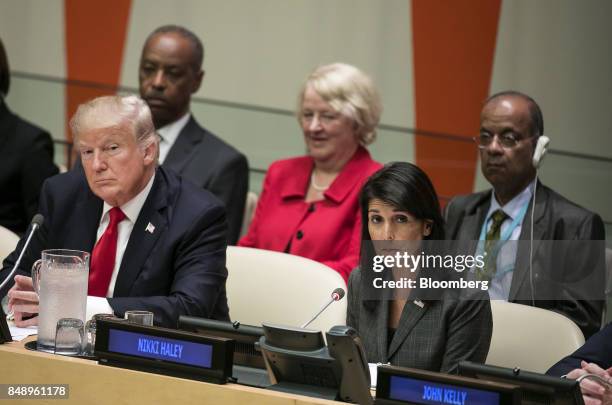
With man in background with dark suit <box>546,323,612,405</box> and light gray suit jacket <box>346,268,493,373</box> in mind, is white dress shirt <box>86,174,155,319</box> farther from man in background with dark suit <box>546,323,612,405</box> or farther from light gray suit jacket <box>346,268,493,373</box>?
man in background with dark suit <box>546,323,612,405</box>

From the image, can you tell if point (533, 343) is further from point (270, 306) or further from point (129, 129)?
point (129, 129)

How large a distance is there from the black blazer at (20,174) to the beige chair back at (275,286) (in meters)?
1.56

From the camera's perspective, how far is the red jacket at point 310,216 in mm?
4129

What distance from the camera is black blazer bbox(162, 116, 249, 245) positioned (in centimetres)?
433

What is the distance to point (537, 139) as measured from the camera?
12.5 ft

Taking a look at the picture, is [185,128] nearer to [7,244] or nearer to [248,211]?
[248,211]

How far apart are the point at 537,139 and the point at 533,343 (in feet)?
3.52

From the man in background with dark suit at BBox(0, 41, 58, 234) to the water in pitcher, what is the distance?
2116 millimetres

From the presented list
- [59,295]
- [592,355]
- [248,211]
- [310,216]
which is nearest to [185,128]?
[248,211]

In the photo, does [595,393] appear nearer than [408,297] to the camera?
Yes

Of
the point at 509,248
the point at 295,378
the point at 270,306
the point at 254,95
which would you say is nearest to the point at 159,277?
the point at 270,306

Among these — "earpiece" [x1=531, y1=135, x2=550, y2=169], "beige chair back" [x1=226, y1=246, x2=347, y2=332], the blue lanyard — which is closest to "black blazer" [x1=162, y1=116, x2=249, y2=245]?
"beige chair back" [x1=226, y1=246, x2=347, y2=332]

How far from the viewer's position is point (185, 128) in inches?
178

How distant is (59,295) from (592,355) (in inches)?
53.6
